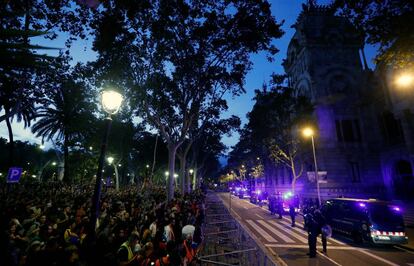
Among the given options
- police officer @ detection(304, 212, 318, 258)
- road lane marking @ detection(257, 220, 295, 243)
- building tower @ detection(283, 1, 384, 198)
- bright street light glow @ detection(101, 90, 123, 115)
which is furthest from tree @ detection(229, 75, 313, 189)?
bright street light glow @ detection(101, 90, 123, 115)

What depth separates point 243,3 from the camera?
42.5 ft

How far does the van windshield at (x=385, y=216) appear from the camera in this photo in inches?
417

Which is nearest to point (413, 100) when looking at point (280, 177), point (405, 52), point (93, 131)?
point (405, 52)

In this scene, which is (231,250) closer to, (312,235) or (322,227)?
(312,235)

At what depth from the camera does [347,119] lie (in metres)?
31.0

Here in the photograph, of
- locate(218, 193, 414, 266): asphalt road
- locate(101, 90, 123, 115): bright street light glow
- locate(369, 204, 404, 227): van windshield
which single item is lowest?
locate(218, 193, 414, 266): asphalt road

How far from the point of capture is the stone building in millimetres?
26438

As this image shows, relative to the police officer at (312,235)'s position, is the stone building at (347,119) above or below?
above

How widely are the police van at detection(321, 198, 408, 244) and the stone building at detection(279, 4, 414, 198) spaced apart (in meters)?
13.6

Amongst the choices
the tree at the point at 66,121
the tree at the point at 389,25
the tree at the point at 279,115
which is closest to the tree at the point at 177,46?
the tree at the point at 389,25

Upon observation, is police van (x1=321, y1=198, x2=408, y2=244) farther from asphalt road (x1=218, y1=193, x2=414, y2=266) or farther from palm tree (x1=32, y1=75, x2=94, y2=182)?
palm tree (x1=32, y1=75, x2=94, y2=182)

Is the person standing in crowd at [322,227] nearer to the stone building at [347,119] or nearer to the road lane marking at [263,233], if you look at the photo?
the road lane marking at [263,233]

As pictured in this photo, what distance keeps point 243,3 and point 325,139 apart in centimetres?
2343

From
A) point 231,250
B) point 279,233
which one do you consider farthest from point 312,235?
point 279,233
